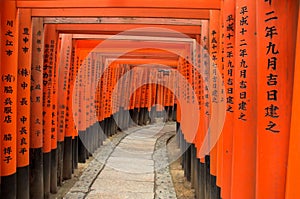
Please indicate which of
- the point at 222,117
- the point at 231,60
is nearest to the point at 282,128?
the point at 231,60

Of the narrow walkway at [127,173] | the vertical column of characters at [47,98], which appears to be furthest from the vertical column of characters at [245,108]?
the narrow walkway at [127,173]

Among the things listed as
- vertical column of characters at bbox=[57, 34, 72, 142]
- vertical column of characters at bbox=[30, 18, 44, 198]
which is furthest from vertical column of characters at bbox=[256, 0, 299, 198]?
vertical column of characters at bbox=[57, 34, 72, 142]

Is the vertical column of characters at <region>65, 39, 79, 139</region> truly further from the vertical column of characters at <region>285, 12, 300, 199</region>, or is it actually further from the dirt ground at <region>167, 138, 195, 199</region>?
the vertical column of characters at <region>285, 12, 300, 199</region>

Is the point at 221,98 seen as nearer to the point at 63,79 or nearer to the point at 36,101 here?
the point at 36,101

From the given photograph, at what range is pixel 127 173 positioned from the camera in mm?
9078

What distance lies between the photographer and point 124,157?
11383 millimetres

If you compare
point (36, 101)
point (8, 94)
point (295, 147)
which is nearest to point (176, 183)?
point (36, 101)

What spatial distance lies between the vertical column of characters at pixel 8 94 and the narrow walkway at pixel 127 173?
8.78ft

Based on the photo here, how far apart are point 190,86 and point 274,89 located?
608 cm

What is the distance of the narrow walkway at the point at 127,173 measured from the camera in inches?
288

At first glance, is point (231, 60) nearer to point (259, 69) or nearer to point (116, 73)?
point (259, 69)

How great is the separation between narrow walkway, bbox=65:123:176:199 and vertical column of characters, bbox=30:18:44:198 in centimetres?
140

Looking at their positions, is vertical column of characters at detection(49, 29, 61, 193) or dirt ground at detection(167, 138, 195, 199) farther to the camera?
dirt ground at detection(167, 138, 195, 199)

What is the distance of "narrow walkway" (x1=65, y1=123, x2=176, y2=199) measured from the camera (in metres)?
7.31
